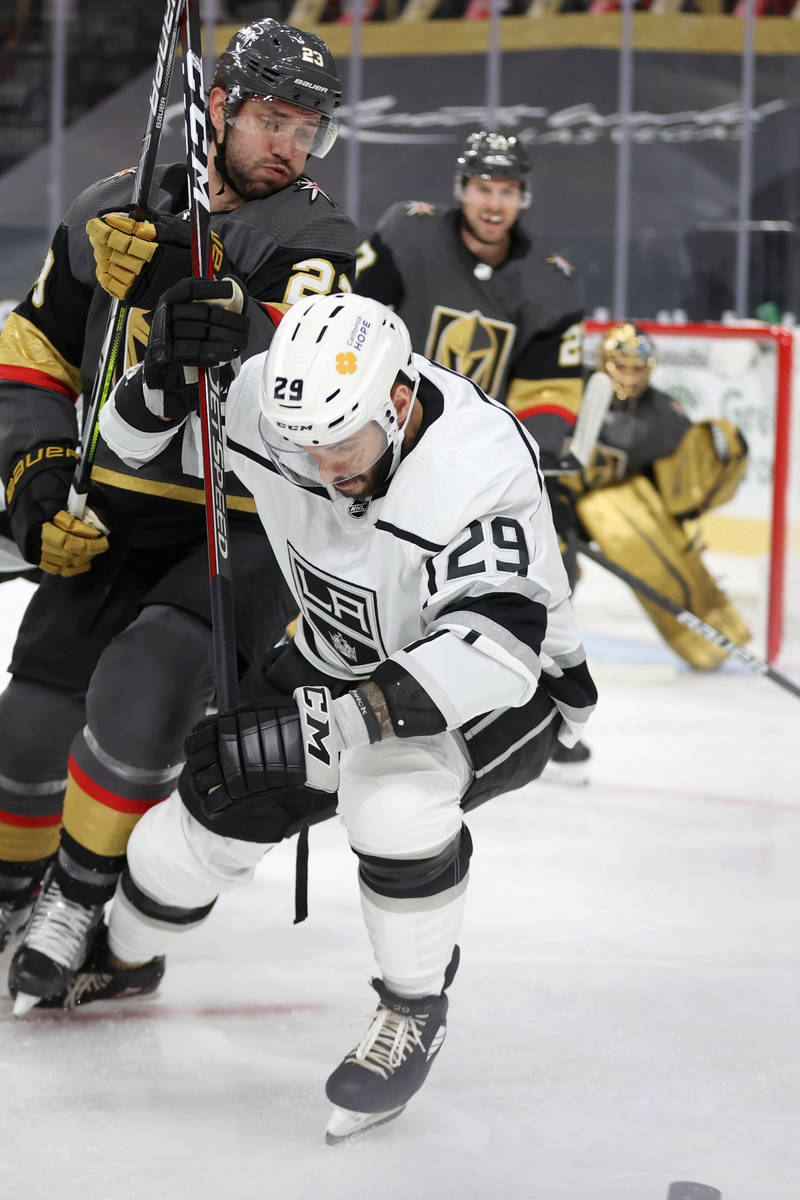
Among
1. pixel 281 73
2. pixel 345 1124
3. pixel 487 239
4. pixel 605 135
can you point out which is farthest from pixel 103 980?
pixel 605 135

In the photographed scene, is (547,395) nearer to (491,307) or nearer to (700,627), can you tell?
(491,307)

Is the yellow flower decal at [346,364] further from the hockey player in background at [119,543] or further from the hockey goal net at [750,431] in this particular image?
the hockey goal net at [750,431]

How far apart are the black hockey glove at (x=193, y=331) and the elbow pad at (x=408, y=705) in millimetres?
396

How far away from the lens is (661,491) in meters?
4.43

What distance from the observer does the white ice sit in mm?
1487

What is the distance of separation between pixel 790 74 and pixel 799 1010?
278 inches

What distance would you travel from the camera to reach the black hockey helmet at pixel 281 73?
6.09ft

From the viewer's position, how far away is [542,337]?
3.16 meters

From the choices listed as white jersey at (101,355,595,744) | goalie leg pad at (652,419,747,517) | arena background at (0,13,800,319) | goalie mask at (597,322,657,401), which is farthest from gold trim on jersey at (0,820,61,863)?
arena background at (0,13,800,319)

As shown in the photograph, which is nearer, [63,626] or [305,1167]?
[305,1167]

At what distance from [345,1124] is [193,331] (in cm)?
84

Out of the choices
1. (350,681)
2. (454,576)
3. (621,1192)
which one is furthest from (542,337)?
(621,1192)

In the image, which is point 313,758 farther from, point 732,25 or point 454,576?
point 732,25

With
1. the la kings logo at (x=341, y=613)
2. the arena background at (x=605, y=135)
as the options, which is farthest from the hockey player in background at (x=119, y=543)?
the arena background at (x=605, y=135)
